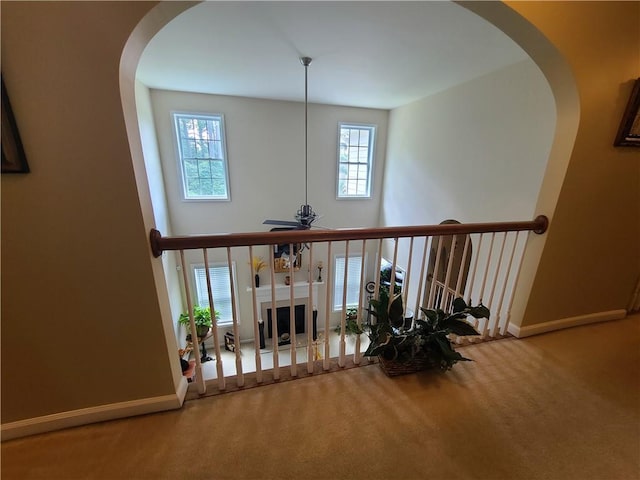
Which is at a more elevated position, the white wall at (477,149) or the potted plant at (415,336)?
the white wall at (477,149)

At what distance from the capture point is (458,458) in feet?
3.76

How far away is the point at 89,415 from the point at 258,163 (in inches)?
171

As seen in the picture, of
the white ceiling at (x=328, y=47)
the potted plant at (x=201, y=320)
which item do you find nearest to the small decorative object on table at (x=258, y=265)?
the potted plant at (x=201, y=320)

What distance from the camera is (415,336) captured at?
5.15ft

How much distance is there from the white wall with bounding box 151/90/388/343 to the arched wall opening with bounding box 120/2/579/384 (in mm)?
3574

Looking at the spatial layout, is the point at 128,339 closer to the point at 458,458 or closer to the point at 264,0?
the point at 458,458

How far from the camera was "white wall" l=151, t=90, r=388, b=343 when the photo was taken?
179 inches

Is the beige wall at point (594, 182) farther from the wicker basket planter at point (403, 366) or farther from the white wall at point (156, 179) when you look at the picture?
the white wall at point (156, 179)

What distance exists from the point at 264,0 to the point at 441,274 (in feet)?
13.7

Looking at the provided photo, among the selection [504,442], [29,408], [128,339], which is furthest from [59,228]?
[504,442]

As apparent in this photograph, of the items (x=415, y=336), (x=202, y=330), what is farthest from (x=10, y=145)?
(x=202, y=330)

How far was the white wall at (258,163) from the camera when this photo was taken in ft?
14.9

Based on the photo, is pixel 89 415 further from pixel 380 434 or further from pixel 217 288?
pixel 217 288

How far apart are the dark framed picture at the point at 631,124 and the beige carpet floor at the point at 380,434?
142 cm
